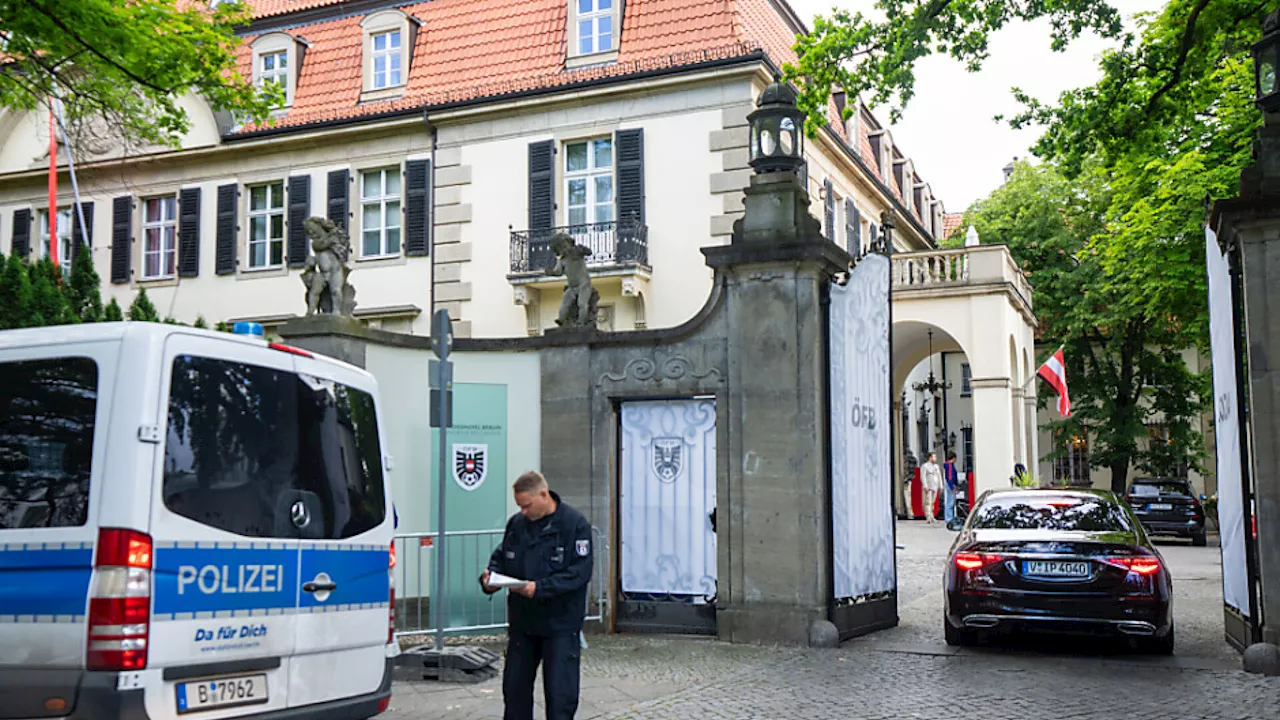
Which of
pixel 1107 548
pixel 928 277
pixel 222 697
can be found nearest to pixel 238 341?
pixel 222 697

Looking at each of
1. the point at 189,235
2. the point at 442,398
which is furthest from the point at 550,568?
the point at 189,235

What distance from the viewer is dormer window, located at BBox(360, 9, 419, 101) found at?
29.3 metres

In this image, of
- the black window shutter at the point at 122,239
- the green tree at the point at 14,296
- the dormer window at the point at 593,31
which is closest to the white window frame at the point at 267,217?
the black window shutter at the point at 122,239

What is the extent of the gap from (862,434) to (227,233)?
2192cm

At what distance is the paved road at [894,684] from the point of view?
8336 millimetres

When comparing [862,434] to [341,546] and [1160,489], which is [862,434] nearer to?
[341,546]

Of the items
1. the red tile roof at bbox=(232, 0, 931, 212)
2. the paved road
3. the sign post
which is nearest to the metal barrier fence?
the paved road

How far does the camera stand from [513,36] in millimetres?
28375

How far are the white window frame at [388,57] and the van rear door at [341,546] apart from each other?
23.5m

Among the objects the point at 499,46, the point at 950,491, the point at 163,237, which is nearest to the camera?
the point at 499,46

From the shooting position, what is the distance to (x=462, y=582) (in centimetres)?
1182

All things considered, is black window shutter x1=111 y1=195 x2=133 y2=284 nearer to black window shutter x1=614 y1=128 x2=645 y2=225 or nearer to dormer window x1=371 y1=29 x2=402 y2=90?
dormer window x1=371 y1=29 x2=402 y2=90

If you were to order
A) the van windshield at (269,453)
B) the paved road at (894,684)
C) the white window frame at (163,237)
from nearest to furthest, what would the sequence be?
the van windshield at (269,453)
the paved road at (894,684)
the white window frame at (163,237)

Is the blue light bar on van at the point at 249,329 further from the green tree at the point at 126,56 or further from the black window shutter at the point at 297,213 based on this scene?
the black window shutter at the point at 297,213
